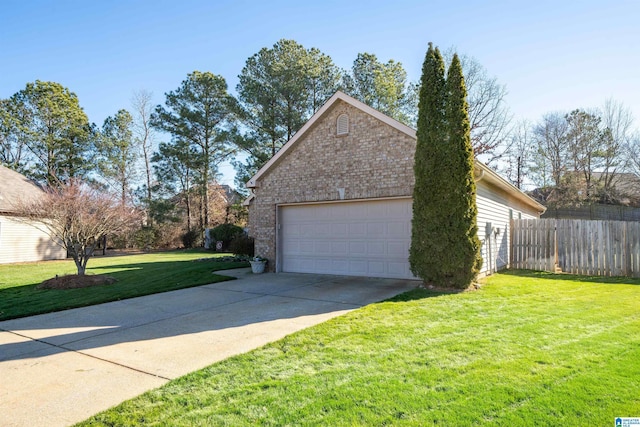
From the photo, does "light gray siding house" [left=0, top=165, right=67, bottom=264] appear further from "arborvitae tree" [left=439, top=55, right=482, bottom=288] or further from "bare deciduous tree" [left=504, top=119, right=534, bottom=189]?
"bare deciduous tree" [left=504, top=119, right=534, bottom=189]

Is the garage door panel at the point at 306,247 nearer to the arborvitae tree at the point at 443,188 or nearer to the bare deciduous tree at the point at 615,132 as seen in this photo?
the arborvitae tree at the point at 443,188

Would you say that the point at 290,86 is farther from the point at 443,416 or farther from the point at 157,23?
the point at 443,416

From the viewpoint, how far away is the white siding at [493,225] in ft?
34.6

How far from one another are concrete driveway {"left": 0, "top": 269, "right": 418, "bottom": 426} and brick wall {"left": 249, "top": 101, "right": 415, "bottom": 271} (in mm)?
2823

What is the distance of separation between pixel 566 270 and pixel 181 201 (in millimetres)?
28251

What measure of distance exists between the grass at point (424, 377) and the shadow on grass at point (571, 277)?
4582 mm

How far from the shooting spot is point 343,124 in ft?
36.2

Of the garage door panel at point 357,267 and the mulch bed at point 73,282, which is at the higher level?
the garage door panel at point 357,267

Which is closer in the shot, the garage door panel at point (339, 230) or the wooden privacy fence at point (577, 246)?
the wooden privacy fence at point (577, 246)

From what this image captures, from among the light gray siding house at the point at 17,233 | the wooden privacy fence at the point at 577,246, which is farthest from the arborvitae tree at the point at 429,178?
the light gray siding house at the point at 17,233

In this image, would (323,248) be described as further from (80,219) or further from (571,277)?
(571,277)

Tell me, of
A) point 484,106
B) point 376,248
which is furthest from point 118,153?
point 376,248

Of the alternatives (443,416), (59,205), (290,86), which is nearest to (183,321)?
(443,416)

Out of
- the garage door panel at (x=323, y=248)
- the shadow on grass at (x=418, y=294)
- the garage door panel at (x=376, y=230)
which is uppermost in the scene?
the garage door panel at (x=376, y=230)
